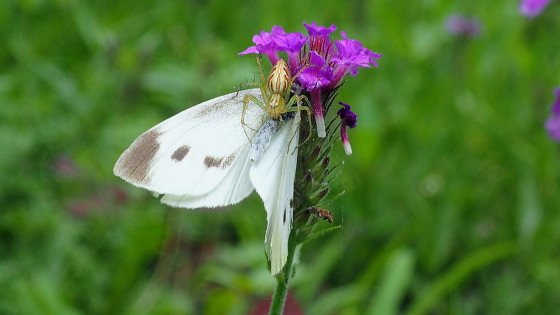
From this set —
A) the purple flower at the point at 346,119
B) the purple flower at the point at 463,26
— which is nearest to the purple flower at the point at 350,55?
the purple flower at the point at 346,119

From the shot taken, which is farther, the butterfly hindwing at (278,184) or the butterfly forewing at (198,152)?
the butterfly forewing at (198,152)

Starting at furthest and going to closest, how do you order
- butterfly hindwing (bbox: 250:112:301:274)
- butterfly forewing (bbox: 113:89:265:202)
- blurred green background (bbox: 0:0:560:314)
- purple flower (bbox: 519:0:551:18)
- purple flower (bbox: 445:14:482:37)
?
purple flower (bbox: 445:14:482:37)
blurred green background (bbox: 0:0:560:314)
purple flower (bbox: 519:0:551:18)
butterfly forewing (bbox: 113:89:265:202)
butterfly hindwing (bbox: 250:112:301:274)

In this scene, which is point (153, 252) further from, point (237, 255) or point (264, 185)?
point (264, 185)

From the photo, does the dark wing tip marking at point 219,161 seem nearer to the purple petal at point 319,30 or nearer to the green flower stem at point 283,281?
the green flower stem at point 283,281

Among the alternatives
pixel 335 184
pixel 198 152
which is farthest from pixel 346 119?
pixel 335 184

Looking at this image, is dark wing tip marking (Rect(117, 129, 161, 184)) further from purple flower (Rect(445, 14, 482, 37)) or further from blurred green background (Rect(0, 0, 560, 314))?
purple flower (Rect(445, 14, 482, 37))

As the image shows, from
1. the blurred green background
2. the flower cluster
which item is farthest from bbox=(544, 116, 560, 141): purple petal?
the flower cluster
